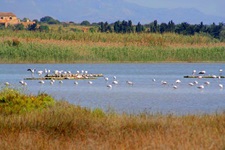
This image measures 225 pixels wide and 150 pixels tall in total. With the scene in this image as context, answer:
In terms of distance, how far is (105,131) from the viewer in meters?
13.4

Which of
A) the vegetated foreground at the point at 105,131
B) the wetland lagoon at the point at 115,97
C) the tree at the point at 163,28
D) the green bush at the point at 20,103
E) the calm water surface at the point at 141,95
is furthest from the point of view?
the tree at the point at 163,28

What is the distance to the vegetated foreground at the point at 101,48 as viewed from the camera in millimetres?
53906

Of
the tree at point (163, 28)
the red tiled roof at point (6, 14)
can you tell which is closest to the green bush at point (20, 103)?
the tree at point (163, 28)

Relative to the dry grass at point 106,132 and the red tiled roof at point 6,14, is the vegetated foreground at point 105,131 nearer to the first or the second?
the dry grass at point 106,132

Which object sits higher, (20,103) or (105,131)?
(105,131)

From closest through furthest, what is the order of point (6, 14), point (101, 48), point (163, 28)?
point (101, 48) → point (163, 28) → point (6, 14)

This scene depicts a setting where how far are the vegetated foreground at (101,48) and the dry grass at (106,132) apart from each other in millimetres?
38592

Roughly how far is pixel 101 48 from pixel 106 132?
140 feet

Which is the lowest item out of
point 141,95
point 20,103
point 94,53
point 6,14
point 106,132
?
point 6,14

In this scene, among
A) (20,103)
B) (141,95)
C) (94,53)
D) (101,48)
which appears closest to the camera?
(20,103)

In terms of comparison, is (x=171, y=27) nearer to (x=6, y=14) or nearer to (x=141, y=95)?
(x=141, y=95)

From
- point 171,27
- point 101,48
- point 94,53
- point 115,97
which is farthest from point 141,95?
point 171,27

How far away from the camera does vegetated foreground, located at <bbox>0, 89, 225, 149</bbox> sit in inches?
Result: 452

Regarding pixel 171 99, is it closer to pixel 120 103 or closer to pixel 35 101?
pixel 120 103
